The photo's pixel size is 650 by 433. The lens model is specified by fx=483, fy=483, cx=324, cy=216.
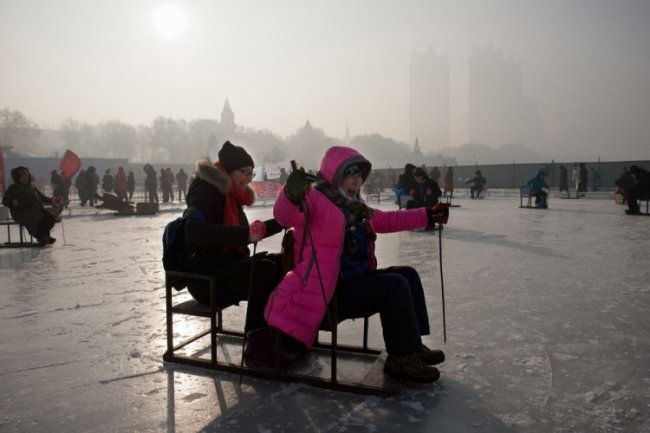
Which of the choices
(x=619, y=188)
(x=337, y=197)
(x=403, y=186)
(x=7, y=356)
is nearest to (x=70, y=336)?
(x=7, y=356)

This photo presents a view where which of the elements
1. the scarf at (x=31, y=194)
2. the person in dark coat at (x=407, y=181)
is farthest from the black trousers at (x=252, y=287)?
the person in dark coat at (x=407, y=181)

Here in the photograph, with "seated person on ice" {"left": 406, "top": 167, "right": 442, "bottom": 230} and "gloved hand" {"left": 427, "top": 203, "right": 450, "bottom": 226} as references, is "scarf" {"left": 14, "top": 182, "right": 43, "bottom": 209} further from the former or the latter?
"gloved hand" {"left": 427, "top": 203, "right": 450, "bottom": 226}

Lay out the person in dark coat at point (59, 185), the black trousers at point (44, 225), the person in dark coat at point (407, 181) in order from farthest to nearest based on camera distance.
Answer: the person in dark coat at point (59, 185)
the person in dark coat at point (407, 181)
the black trousers at point (44, 225)

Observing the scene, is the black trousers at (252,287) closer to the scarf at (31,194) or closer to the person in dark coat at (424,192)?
the scarf at (31,194)

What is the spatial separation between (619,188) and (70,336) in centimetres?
2072

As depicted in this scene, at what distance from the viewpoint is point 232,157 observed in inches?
131

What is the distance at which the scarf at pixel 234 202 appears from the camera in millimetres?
3262

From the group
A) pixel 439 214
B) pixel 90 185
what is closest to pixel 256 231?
pixel 439 214

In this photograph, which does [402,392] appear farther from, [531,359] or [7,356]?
[7,356]

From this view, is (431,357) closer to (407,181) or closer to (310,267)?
(310,267)

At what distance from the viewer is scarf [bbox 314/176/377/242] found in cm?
284

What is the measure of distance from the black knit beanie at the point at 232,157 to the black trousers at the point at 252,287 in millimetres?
658

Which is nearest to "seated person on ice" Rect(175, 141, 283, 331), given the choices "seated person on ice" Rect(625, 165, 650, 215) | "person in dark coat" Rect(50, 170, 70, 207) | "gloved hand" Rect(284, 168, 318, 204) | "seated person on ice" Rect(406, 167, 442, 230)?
"gloved hand" Rect(284, 168, 318, 204)

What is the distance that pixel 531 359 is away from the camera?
3223 millimetres
